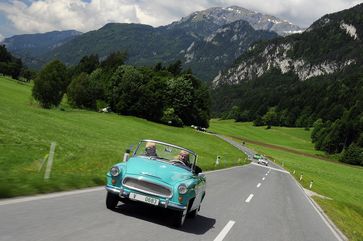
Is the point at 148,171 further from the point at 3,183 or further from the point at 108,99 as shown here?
the point at 108,99

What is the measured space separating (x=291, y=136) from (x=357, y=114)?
22.5m

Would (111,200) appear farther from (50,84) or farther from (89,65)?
(89,65)

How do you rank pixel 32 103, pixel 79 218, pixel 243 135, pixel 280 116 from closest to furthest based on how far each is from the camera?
pixel 79 218 → pixel 32 103 → pixel 243 135 → pixel 280 116

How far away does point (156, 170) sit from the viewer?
954cm

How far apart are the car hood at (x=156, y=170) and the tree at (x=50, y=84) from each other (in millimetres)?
67406

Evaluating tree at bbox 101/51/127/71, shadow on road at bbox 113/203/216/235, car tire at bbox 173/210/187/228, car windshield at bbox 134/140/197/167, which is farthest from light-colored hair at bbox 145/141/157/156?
tree at bbox 101/51/127/71

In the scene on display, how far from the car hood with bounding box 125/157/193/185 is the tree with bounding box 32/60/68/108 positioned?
67406 mm

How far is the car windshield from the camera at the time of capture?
35.8ft

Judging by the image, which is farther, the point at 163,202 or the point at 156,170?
the point at 156,170

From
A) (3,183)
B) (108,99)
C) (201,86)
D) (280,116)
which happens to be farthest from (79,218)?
(280,116)

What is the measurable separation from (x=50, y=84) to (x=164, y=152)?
67623 millimetres

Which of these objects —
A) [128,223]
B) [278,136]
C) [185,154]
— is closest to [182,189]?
[128,223]

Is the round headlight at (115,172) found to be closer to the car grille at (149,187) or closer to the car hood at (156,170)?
the car hood at (156,170)

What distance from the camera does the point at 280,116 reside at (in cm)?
19012
